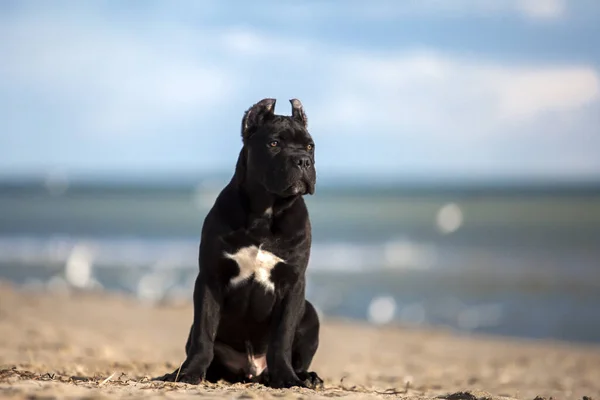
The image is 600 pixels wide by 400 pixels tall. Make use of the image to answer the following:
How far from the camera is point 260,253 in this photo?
211 inches

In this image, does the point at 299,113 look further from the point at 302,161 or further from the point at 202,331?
the point at 202,331

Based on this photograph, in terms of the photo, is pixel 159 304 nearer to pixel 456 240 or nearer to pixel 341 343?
pixel 341 343

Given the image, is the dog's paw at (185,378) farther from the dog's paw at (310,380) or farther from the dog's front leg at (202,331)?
the dog's paw at (310,380)

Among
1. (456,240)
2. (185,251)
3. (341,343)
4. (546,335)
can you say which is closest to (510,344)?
(546,335)

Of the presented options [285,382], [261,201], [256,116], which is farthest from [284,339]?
[256,116]

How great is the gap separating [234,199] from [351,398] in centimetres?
147

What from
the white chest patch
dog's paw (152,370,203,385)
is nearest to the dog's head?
the white chest patch

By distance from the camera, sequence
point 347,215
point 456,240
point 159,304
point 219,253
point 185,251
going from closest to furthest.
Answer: point 219,253
point 159,304
point 185,251
point 456,240
point 347,215

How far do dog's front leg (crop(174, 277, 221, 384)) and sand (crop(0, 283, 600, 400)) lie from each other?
8.5 inches

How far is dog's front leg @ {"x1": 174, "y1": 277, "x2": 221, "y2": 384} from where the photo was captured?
17.6 ft

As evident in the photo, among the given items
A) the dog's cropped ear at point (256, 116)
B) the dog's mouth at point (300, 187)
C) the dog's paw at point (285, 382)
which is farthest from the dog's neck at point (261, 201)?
the dog's paw at point (285, 382)

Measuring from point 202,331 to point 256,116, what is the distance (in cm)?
141

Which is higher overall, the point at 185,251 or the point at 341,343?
the point at 185,251

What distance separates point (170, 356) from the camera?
31.6 ft
